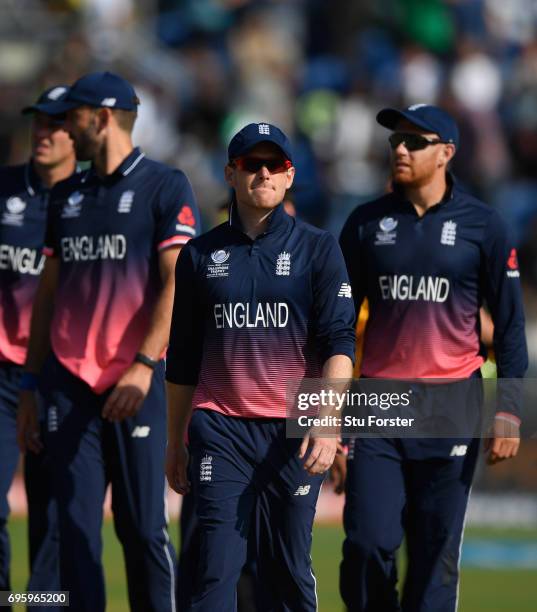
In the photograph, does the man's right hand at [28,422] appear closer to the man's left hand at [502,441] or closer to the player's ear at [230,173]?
the player's ear at [230,173]

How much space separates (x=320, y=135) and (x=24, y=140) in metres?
3.51

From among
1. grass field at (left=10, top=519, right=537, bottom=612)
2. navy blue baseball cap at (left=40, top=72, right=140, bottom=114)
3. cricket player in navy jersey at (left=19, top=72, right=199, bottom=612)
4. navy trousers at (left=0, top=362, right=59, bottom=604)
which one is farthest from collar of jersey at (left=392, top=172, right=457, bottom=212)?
grass field at (left=10, top=519, right=537, bottom=612)

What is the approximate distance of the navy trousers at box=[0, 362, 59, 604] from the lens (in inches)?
305

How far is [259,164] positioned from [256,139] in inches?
4.8

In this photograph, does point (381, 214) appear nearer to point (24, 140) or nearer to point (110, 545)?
point (110, 545)

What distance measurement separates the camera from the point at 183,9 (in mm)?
18703

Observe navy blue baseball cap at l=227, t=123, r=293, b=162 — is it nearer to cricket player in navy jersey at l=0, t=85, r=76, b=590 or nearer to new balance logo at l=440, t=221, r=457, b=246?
new balance logo at l=440, t=221, r=457, b=246

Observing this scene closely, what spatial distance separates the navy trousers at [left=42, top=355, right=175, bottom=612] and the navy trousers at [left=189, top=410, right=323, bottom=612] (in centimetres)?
94

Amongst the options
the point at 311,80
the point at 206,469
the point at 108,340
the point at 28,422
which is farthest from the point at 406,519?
the point at 311,80

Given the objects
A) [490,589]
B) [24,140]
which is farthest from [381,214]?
[24,140]

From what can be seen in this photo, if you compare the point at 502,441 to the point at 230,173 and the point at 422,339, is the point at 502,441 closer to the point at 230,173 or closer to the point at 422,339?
the point at 422,339

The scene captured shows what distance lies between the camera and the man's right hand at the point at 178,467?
21.2 ft

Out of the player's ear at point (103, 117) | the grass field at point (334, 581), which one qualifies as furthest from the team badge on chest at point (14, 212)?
the grass field at point (334, 581)

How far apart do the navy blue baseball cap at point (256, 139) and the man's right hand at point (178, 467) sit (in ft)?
4.36
